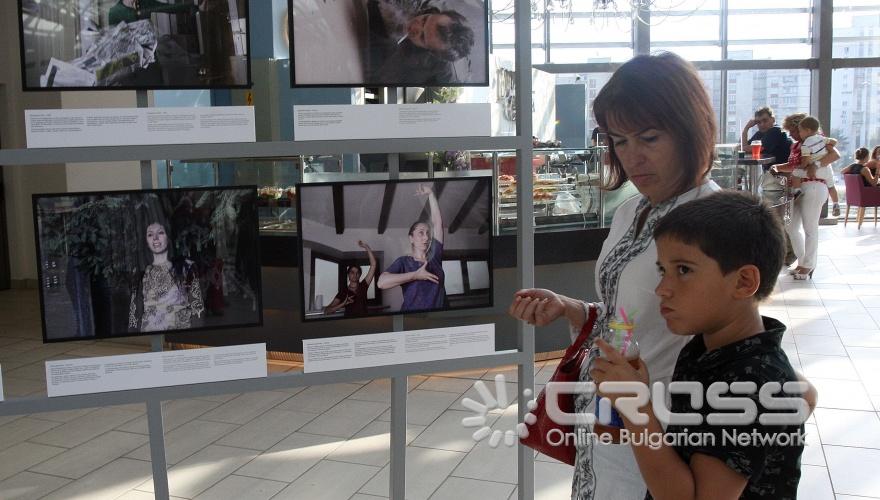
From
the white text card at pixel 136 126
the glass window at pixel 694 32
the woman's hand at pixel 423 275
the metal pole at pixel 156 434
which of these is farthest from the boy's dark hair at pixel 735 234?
the glass window at pixel 694 32

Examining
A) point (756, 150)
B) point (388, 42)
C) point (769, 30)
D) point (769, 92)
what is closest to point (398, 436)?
point (388, 42)

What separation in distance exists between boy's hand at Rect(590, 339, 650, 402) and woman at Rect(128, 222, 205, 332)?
3.80ft

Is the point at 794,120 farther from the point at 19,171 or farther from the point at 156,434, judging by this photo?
the point at 19,171

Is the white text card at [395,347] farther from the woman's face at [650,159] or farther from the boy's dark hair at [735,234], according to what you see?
the boy's dark hair at [735,234]

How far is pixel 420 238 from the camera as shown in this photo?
214 centimetres

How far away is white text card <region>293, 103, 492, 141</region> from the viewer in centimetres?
196

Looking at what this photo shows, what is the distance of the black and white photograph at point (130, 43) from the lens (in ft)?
6.15

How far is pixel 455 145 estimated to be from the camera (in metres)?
2.06

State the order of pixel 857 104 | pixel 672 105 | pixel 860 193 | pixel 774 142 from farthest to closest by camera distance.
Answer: pixel 857 104
pixel 860 193
pixel 774 142
pixel 672 105

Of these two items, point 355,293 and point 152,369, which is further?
point 355,293

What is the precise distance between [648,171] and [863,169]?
1265 centimetres

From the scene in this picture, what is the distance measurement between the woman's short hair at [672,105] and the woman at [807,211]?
7.54 meters

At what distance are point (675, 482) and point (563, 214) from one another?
14.6 ft

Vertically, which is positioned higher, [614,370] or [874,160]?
[874,160]
